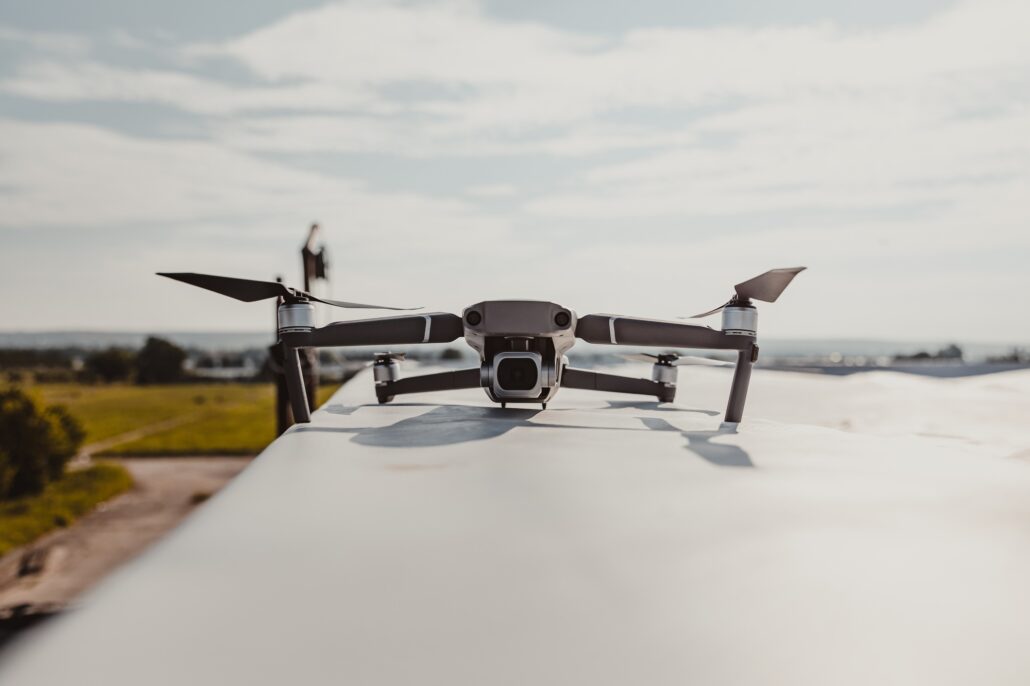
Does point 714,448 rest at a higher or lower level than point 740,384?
lower

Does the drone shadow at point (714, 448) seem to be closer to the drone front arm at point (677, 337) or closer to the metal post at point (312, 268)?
the drone front arm at point (677, 337)

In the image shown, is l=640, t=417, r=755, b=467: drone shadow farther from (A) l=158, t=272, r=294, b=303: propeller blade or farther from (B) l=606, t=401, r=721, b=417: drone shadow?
(A) l=158, t=272, r=294, b=303: propeller blade

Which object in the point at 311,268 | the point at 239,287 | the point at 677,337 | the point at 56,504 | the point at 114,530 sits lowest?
the point at 114,530

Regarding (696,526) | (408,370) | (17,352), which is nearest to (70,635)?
(696,526)

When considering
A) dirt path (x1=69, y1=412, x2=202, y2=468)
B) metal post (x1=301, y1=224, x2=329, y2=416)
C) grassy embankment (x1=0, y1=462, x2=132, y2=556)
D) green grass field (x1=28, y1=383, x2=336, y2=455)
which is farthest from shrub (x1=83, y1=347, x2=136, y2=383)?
metal post (x1=301, y1=224, x2=329, y2=416)

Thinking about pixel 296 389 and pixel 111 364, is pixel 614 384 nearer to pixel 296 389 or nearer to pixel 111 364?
pixel 296 389

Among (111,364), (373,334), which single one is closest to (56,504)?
(111,364)

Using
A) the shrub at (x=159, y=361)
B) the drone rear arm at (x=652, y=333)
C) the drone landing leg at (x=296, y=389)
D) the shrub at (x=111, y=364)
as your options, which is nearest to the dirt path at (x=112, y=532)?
the shrub at (x=159, y=361)

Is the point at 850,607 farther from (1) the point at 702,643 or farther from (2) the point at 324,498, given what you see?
(2) the point at 324,498
